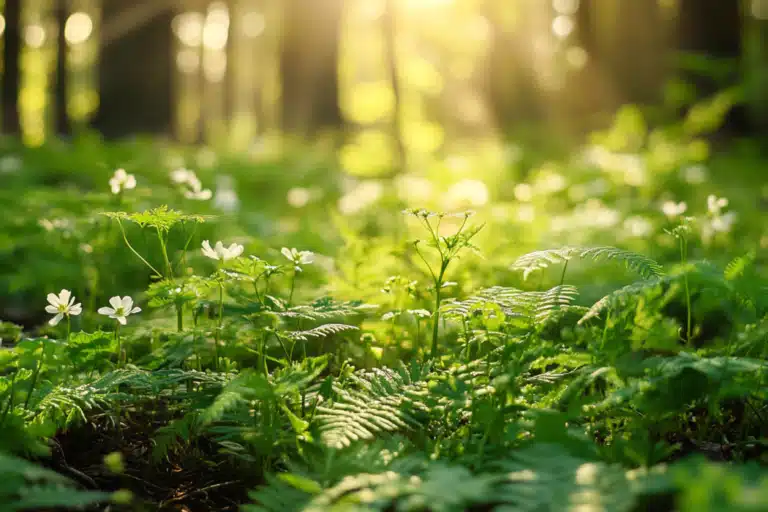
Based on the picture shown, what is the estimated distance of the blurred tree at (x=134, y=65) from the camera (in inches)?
511

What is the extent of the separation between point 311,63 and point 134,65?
13.0ft

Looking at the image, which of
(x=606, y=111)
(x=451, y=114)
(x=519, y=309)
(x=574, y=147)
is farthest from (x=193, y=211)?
(x=451, y=114)

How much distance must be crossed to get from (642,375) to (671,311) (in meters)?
1.70

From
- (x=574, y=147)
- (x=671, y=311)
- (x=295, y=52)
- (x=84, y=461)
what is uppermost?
(x=295, y=52)

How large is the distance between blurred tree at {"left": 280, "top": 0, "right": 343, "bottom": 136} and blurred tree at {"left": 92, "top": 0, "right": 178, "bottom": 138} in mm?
3012

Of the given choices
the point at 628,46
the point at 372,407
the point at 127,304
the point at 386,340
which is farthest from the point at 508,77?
the point at 372,407

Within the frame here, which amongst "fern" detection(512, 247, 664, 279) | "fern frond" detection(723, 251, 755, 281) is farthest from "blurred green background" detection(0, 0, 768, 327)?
"fern frond" detection(723, 251, 755, 281)

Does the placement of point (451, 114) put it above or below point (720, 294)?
above

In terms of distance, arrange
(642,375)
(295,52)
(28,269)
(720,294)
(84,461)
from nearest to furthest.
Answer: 1. (642,375)
2. (84,461)
3. (720,294)
4. (28,269)
5. (295,52)

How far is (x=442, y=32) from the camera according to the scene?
3494 centimetres

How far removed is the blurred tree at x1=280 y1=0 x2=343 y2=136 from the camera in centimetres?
1508

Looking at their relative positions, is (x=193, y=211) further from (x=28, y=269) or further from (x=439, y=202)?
(x=439, y=202)

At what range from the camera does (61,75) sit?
1341cm

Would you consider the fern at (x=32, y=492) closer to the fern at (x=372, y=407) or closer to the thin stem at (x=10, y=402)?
the thin stem at (x=10, y=402)
